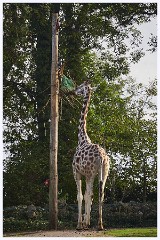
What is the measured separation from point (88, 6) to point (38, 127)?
3411mm

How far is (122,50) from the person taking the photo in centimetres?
1463

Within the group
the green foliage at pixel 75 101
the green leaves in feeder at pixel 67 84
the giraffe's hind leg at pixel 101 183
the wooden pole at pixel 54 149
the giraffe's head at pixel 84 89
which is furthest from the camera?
the green foliage at pixel 75 101

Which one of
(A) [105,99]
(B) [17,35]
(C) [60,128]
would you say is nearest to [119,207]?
(C) [60,128]

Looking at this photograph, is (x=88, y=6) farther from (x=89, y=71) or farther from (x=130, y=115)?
(x=130, y=115)

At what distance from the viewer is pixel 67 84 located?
9758 mm

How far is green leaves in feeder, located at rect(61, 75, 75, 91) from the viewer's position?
32.0 feet

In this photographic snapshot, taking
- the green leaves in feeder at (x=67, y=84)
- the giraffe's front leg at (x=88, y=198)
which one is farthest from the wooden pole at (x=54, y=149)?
the giraffe's front leg at (x=88, y=198)

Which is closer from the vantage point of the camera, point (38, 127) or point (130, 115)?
point (38, 127)

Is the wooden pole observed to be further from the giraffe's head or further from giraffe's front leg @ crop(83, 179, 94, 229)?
giraffe's front leg @ crop(83, 179, 94, 229)

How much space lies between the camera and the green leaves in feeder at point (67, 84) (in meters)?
9.74

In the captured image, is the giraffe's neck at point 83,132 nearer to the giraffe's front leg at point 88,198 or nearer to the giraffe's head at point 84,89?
the giraffe's head at point 84,89

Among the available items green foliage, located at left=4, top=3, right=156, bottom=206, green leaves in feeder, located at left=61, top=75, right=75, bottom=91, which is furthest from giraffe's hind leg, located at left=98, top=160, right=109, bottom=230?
green foliage, located at left=4, top=3, right=156, bottom=206

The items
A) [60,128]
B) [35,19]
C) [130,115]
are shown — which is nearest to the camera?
[60,128]

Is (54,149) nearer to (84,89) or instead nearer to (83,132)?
(83,132)
